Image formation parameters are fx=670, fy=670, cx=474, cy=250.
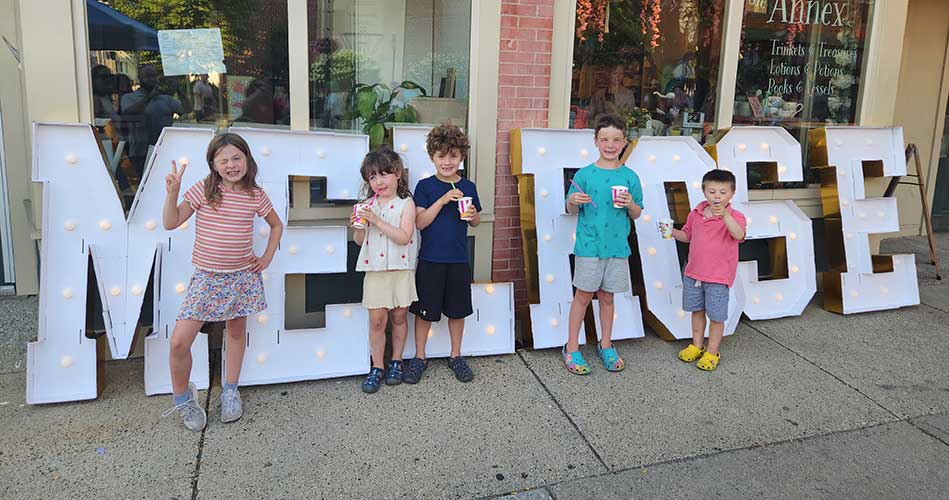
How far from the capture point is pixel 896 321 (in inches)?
197

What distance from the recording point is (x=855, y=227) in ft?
17.1

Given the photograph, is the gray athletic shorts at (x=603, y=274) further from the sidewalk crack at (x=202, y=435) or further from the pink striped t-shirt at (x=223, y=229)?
the sidewalk crack at (x=202, y=435)

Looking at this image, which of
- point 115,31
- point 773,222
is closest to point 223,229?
point 115,31

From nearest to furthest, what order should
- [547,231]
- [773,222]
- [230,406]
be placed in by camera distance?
[230,406], [547,231], [773,222]

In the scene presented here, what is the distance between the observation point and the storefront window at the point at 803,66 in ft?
18.3

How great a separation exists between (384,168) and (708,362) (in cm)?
229

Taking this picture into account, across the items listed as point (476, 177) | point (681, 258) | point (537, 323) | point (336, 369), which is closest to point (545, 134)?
point (476, 177)

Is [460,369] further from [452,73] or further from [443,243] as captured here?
[452,73]

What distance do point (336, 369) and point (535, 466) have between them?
138 cm

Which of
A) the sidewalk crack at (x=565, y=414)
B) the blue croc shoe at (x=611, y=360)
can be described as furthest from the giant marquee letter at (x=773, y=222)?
the sidewalk crack at (x=565, y=414)

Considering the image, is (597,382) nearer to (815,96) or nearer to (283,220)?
(283,220)

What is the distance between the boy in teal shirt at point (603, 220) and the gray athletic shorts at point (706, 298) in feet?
1.72

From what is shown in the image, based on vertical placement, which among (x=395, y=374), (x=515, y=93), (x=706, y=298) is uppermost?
(x=515, y=93)

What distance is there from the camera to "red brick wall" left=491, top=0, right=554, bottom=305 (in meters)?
4.37
